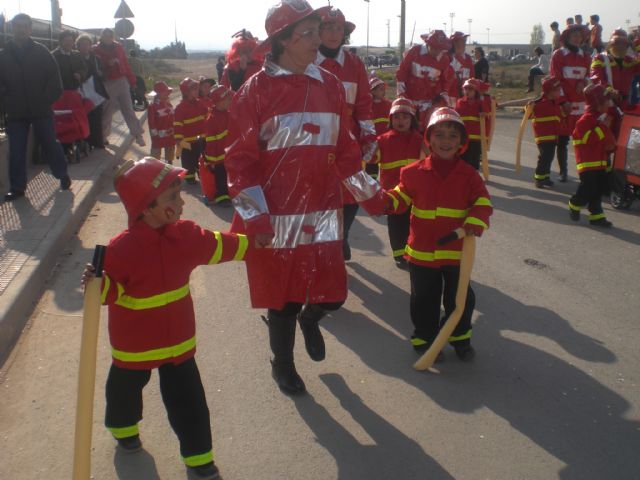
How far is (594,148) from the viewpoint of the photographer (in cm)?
833

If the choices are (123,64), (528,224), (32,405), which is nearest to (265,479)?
(32,405)

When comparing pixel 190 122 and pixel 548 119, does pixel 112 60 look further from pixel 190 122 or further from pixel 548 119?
pixel 548 119

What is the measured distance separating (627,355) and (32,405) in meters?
3.66

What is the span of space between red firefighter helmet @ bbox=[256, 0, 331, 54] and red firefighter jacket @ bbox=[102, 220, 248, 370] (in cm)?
121

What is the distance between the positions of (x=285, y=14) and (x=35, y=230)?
449cm

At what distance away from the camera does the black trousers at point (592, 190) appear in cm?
832

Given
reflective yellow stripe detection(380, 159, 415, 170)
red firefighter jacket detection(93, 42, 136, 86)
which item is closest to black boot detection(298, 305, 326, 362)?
reflective yellow stripe detection(380, 159, 415, 170)

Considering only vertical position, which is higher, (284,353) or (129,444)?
(284,353)

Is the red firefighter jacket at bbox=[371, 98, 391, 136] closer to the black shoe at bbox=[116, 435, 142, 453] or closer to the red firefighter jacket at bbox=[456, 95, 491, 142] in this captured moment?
the red firefighter jacket at bbox=[456, 95, 491, 142]

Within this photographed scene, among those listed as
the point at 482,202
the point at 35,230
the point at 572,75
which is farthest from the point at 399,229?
the point at 572,75

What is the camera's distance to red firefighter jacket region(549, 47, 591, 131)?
10.5 meters

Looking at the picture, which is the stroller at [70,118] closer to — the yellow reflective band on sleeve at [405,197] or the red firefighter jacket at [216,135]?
the red firefighter jacket at [216,135]

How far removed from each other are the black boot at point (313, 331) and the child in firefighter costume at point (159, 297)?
1041 millimetres

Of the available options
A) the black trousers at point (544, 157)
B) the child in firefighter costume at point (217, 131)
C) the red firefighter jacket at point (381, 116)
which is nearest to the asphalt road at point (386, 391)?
the red firefighter jacket at point (381, 116)
